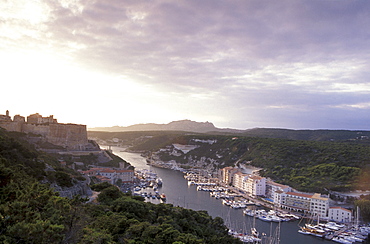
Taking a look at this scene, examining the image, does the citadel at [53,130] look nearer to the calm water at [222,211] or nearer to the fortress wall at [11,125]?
the fortress wall at [11,125]

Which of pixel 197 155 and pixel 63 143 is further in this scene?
pixel 197 155

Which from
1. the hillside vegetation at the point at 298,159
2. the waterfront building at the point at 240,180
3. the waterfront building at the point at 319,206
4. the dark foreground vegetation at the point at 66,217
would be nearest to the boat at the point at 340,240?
the waterfront building at the point at 319,206

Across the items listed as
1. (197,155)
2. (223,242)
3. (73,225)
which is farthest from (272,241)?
(197,155)

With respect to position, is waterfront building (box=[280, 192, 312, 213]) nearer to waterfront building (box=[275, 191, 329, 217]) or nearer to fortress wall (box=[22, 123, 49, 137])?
waterfront building (box=[275, 191, 329, 217])

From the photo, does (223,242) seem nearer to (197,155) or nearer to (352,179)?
(352,179)

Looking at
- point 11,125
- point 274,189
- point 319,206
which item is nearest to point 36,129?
point 11,125
